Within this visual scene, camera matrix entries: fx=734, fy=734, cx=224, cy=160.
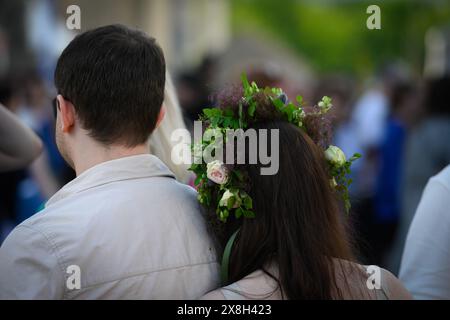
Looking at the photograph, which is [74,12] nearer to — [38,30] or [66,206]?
[66,206]

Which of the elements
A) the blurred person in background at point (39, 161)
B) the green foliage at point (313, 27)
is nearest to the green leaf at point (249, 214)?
the blurred person in background at point (39, 161)

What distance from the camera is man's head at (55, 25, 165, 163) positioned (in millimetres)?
2385

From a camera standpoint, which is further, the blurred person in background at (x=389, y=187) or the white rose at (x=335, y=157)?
the blurred person in background at (x=389, y=187)

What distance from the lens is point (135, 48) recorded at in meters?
2.45

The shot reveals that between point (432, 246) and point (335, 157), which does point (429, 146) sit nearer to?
point (432, 246)

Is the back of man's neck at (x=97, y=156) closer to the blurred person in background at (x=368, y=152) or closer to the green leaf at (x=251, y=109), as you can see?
the green leaf at (x=251, y=109)

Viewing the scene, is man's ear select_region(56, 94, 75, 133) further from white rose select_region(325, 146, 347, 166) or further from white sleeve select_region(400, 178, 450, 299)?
white sleeve select_region(400, 178, 450, 299)

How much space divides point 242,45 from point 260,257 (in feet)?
51.2

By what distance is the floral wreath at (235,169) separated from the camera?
2327mm

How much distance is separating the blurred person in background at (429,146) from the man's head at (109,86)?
3803 millimetres

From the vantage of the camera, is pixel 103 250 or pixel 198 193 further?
pixel 198 193

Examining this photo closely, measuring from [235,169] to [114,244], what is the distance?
17.7 inches

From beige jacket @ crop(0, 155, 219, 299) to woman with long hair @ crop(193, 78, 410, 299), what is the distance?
0.44 feet
